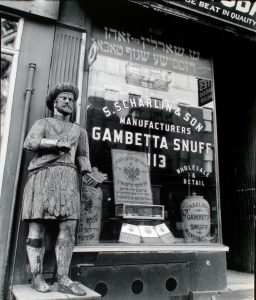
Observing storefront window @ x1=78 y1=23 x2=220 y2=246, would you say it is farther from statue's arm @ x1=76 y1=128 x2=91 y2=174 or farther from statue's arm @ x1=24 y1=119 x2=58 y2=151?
statue's arm @ x1=24 y1=119 x2=58 y2=151

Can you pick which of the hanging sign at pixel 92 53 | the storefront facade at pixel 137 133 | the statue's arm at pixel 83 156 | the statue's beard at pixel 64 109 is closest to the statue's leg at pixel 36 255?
the storefront facade at pixel 137 133

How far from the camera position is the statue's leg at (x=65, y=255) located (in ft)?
10.8

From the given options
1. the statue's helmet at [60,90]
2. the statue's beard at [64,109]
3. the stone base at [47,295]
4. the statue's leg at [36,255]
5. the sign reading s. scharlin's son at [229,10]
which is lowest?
the stone base at [47,295]

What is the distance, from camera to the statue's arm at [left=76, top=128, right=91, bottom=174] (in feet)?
12.6

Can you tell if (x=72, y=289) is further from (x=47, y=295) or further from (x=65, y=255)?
(x=65, y=255)

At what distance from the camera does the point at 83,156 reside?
3932mm

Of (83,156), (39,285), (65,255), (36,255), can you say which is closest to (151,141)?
(83,156)

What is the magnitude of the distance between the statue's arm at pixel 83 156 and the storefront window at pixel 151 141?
651mm

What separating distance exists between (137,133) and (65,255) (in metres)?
2.24

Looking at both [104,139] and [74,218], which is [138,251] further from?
[104,139]

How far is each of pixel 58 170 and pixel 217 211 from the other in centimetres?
282

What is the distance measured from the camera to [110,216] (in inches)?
178

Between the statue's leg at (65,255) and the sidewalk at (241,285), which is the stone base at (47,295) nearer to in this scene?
the statue's leg at (65,255)

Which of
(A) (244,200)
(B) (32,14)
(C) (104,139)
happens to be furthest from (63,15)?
(A) (244,200)
